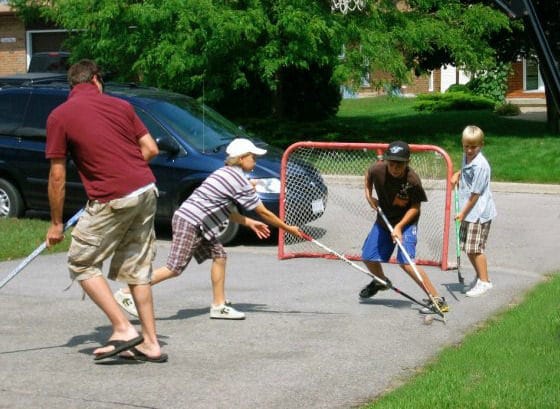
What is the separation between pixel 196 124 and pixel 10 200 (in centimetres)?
256

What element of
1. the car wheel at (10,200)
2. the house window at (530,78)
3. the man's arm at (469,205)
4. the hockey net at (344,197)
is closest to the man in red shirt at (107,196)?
the man's arm at (469,205)

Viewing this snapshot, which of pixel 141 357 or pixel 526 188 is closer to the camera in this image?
pixel 141 357

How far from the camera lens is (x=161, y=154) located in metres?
13.1

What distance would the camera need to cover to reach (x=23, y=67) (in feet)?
132

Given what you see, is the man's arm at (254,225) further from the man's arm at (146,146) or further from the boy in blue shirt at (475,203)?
the boy in blue shirt at (475,203)

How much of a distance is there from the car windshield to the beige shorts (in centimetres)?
578

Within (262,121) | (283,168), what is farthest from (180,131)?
(262,121)

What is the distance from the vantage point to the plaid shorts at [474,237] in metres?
9.76

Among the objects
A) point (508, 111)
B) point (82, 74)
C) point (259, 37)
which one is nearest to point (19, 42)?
point (508, 111)

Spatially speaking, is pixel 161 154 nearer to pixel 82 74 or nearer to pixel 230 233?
pixel 230 233

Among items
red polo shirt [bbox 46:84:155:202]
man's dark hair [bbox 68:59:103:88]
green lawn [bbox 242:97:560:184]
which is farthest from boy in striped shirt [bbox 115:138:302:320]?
green lawn [bbox 242:97:560:184]

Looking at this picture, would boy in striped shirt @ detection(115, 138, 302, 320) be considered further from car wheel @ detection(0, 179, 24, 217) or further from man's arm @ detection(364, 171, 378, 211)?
car wheel @ detection(0, 179, 24, 217)

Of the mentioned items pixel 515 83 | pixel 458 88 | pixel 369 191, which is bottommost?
pixel 515 83

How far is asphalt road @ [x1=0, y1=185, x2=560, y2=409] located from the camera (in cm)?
665
